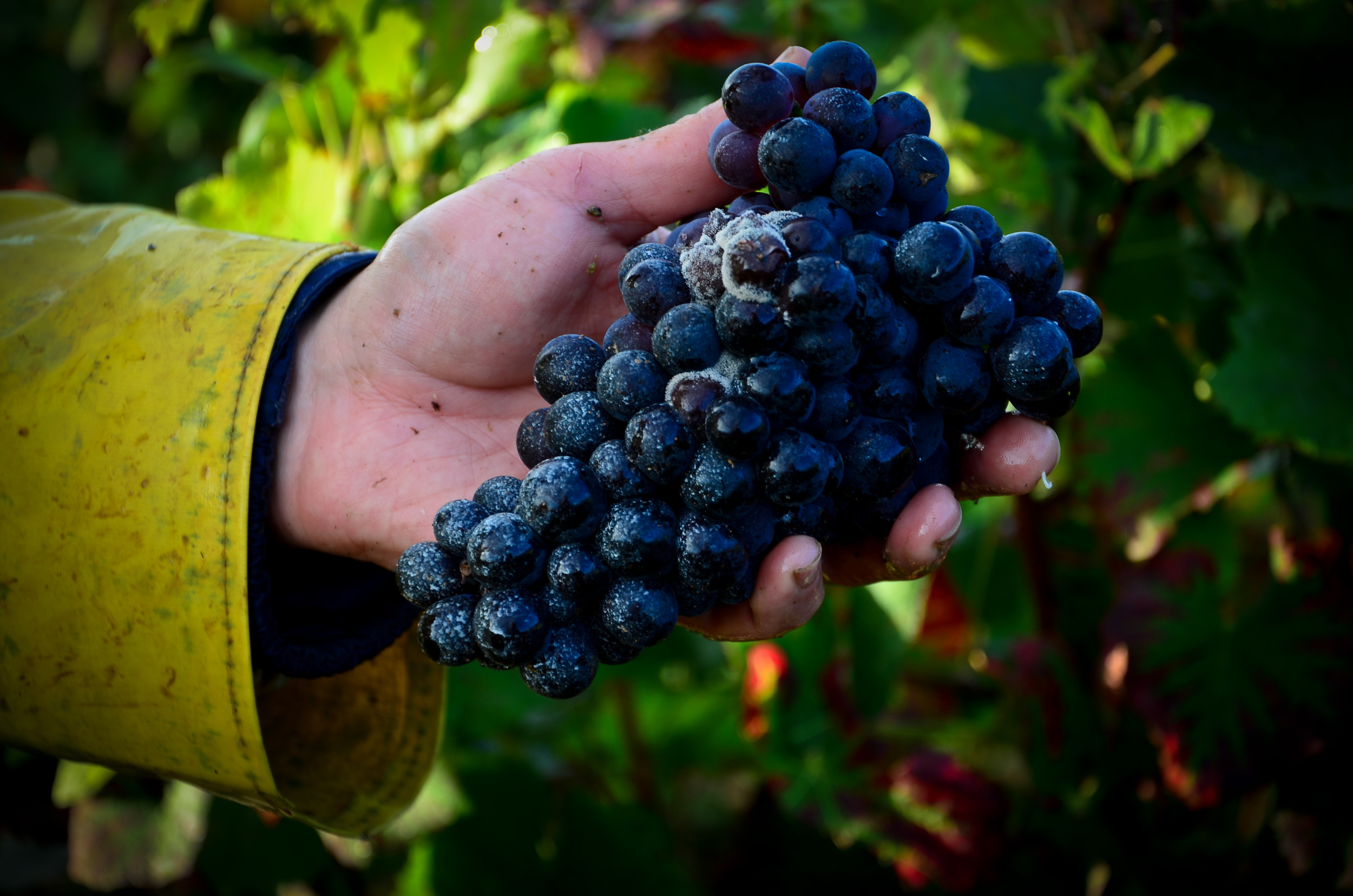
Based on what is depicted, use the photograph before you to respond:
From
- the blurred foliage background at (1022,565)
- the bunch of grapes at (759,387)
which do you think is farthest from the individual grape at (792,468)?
the blurred foliage background at (1022,565)

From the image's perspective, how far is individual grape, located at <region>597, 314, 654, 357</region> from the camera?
3.32 feet

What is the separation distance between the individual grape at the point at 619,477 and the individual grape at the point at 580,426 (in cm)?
2

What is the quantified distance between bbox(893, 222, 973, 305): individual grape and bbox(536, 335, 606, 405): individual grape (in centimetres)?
35

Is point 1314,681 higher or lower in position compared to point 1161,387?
lower

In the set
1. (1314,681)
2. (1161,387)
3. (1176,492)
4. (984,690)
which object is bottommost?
(984,690)

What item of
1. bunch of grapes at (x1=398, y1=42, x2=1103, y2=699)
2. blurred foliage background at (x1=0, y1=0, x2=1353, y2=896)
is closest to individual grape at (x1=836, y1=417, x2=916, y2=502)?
bunch of grapes at (x1=398, y1=42, x2=1103, y2=699)

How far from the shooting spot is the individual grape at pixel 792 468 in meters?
0.89

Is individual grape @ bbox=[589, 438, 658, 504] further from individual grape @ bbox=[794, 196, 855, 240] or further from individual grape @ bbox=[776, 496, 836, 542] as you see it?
individual grape @ bbox=[794, 196, 855, 240]

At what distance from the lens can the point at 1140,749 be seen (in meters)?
1.60

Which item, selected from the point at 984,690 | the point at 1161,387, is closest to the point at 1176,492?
the point at 1161,387

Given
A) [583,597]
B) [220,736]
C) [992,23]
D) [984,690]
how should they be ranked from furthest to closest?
1. [984,690]
2. [992,23]
3. [220,736]
4. [583,597]

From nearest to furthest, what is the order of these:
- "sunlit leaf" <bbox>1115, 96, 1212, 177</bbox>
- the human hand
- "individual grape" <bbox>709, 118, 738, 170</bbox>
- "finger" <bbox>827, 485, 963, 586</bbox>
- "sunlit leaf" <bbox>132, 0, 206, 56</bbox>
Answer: "finger" <bbox>827, 485, 963, 586</bbox>
"individual grape" <bbox>709, 118, 738, 170</bbox>
the human hand
"sunlit leaf" <bbox>1115, 96, 1212, 177</bbox>
"sunlit leaf" <bbox>132, 0, 206, 56</bbox>

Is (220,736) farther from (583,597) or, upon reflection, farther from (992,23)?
(992,23)

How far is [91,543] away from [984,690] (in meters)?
1.61
